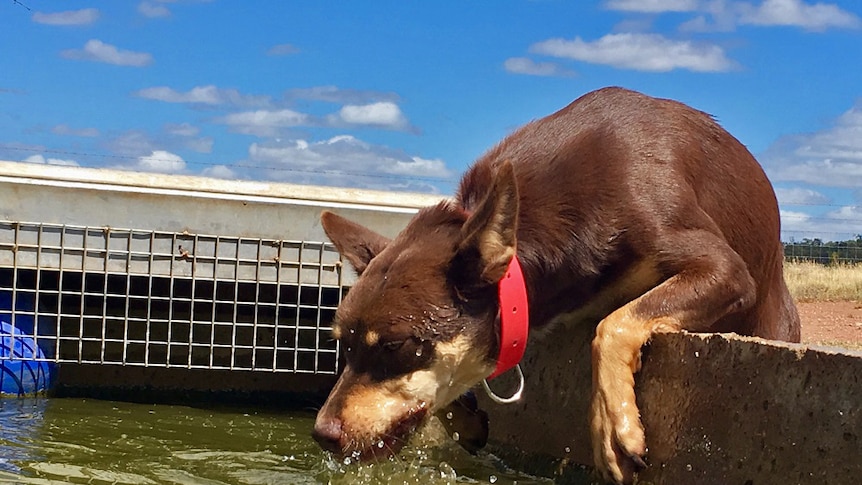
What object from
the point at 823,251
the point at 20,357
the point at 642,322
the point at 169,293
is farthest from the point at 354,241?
the point at 823,251

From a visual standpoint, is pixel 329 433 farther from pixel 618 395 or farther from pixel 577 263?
pixel 577 263

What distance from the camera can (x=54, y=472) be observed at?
4711mm

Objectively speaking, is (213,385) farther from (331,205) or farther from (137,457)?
(137,457)

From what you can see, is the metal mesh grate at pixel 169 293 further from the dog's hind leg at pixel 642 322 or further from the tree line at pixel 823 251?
the tree line at pixel 823 251

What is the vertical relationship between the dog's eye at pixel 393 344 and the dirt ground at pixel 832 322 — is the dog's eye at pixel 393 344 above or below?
above

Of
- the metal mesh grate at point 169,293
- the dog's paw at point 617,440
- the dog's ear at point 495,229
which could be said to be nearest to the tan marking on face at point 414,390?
the dog's ear at point 495,229

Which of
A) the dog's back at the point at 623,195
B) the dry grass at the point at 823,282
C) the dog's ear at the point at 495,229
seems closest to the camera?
the dog's ear at the point at 495,229

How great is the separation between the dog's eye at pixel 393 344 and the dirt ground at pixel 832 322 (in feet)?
24.3

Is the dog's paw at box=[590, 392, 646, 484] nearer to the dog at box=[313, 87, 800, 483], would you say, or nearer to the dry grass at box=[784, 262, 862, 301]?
the dog at box=[313, 87, 800, 483]

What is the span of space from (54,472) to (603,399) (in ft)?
8.56

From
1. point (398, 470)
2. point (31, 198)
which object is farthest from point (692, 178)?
point (31, 198)

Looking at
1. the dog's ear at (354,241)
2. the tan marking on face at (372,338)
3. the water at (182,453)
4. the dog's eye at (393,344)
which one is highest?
the dog's ear at (354,241)

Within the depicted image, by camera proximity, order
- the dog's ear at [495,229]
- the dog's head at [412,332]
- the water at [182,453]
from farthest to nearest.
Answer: the water at [182,453] → the dog's head at [412,332] → the dog's ear at [495,229]

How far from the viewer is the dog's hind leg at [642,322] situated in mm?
3857
